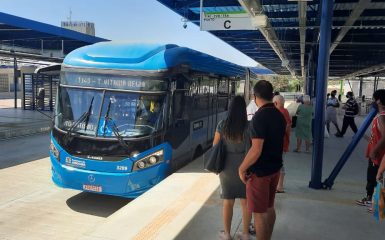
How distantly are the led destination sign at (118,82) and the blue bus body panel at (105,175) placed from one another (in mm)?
1075

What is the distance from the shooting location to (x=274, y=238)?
15.7ft

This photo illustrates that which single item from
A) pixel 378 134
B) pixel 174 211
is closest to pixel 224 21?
pixel 378 134

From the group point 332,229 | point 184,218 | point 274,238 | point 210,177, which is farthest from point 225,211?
point 210,177

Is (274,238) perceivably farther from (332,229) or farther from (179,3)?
(179,3)

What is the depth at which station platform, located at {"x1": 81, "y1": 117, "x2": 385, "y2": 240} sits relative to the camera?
4969 mm

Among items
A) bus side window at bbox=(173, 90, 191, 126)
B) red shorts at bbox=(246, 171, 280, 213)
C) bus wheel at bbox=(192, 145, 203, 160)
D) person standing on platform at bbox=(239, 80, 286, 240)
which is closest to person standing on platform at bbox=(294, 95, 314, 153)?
bus wheel at bbox=(192, 145, 203, 160)

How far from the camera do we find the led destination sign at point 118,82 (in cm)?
712

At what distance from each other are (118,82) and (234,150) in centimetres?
344

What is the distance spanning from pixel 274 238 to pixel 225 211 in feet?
2.46

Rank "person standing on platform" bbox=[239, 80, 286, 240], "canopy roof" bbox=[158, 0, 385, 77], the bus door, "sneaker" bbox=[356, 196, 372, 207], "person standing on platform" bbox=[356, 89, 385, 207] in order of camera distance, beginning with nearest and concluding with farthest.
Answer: "person standing on platform" bbox=[239, 80, 286, 240]
"person standing on platform" bbox=[356, 89, 385, 207]
"sneaker" bbox=[356, 196, 372, 207]
the bus door
"canopy roof" bbox=[158, 0, 385, 77]

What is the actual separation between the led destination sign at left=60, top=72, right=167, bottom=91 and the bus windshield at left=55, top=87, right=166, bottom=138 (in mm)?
107

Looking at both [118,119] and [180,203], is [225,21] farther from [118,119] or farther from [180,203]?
[180,203]

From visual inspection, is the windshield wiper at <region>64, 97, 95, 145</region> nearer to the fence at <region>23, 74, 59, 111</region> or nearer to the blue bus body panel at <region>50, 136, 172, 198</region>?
the blue bus body panel at <region>50, 136, 172, 198</region>

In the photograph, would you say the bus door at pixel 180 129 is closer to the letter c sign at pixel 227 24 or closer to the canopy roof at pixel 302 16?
the canopy roof at pixel 302 16
